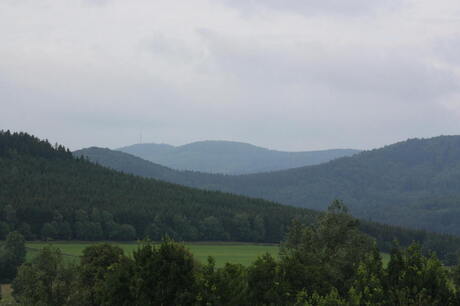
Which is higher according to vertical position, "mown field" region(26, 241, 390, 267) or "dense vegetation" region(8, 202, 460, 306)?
"dense vegetation" region(8, 202, 460, 306)

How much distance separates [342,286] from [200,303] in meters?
21.1

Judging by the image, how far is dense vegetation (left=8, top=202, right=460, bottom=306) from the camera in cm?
5044

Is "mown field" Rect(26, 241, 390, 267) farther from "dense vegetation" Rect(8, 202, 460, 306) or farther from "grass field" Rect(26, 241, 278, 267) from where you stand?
"dense vegetation" Rect(8, 202, 460, 306)

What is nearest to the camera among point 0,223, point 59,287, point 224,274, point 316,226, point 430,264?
point 430,264

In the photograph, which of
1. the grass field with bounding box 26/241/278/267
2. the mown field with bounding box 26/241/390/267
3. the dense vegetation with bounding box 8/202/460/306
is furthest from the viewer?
the grass field with bounding box 26/241/278/267

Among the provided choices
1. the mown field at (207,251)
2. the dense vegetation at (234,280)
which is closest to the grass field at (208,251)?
the mown field at (207,251)

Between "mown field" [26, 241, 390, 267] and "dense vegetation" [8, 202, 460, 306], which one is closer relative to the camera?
"dense vegetation" [8, 202, 460, 306]

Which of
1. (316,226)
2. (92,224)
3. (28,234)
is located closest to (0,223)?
(28,234)

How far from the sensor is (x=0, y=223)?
16650 cm

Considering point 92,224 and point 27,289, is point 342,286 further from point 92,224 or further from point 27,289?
point 92,224

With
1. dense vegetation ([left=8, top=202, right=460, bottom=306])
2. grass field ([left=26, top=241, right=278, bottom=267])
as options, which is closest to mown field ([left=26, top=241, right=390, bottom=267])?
grass field ([left=26, top=241, right=278, bottom=267])

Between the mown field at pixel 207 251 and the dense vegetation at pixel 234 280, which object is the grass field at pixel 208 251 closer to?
the mown field at pixel 207 251

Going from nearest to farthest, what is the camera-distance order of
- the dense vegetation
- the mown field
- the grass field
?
the dense vegetation → the mown field → the grass field

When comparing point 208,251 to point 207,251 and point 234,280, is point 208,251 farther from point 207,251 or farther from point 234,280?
point 234,280
